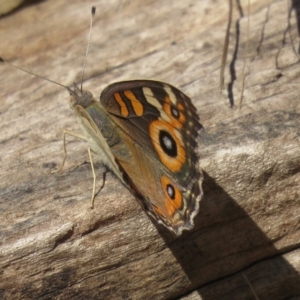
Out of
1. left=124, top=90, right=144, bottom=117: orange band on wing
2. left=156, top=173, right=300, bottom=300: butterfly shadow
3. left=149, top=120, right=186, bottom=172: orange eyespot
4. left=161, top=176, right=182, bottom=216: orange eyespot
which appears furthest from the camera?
left=156, top=173, right=300, bottom=300: butterfly shadow

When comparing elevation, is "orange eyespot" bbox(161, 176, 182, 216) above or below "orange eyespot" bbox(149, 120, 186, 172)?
below

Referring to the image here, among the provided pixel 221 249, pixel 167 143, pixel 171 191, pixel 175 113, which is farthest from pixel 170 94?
pixel 221 249

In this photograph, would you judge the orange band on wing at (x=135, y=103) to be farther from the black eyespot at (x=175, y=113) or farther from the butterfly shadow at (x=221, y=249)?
the butterfly shadow at (x=221, y=249)

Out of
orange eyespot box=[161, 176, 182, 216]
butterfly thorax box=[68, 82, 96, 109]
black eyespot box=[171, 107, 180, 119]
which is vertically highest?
butterfly thorax box=[68, 82, 96, 109]

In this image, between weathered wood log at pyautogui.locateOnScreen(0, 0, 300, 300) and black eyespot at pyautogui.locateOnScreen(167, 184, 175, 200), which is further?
weathered wood log at pyautogui.locateOnScreen(0, 0, 300, 300)

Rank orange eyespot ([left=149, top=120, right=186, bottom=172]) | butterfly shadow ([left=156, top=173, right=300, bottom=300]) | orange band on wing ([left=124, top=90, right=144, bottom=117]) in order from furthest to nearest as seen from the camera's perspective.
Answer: butterfly shadow ([left=156, top=173, right=300, bottom=300])
orange band on wing ([left=124, top=90, right=144, bottom=117])
orange eyespot ([left=149, top=120, right=186, bottom=172])

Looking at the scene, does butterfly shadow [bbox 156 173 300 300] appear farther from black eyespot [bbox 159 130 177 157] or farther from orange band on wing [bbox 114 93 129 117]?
orange band on wing [bbox 114 93 129 117]

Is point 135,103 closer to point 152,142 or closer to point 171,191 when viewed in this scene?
point 152,142

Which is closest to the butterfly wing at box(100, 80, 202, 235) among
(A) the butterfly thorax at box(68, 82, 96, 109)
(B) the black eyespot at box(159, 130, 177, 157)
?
(B) the black eyespot at box(159, 130, 177, 157)
